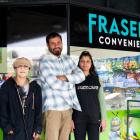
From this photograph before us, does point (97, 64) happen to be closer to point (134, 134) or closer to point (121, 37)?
point (121, 37)

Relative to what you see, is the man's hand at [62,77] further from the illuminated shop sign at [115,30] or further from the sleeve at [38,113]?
the illuminated shop sign at [115,30]

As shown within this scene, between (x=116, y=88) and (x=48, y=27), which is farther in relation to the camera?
(x=116, y=88)

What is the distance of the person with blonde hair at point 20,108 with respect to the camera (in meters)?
5.06

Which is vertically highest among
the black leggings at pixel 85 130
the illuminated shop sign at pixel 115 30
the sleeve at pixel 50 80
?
the illuminated shop sign at pixel 115 30

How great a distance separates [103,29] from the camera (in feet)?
23.3

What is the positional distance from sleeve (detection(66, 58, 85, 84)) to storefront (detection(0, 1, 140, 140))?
2.03 ft

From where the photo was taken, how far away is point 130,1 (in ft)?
25.1

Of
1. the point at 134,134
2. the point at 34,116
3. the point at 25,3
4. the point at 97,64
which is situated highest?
the point at 25,3

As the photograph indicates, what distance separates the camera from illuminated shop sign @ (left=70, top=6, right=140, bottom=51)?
6754mm

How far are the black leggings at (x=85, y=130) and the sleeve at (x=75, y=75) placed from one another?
0.58m

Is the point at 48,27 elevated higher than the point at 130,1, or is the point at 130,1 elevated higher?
the point at 130,1

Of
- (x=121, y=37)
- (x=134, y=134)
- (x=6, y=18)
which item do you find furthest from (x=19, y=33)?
(x=134, y=134)

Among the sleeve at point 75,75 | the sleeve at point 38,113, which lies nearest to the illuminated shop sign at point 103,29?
the sleeve at point 75,75

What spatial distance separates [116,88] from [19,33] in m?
1.91
